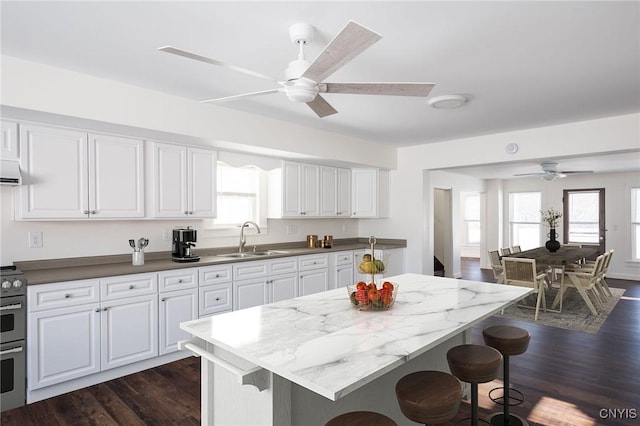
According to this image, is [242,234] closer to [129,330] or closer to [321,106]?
[129,330]

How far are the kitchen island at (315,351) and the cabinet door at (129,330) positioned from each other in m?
1.70

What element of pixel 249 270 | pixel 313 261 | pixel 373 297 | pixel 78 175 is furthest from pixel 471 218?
pixel 78 175

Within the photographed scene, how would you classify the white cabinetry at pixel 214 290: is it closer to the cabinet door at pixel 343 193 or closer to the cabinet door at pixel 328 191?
the cabinet door at pixel 328 191

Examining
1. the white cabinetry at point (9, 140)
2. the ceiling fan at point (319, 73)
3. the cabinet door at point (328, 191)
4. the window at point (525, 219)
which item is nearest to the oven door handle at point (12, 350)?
the white cabinetry at point (9, 140)

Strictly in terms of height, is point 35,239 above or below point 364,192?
below

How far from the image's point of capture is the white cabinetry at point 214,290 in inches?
148

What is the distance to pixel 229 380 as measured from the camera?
1.76m

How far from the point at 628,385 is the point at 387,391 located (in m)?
2.29

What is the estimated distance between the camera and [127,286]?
128 inches

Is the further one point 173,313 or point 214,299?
point 214,299

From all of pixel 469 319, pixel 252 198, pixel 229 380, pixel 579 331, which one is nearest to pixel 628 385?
pixel 579 331

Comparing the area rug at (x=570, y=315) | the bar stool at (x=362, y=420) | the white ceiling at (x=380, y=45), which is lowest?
the area rug at (x=570, y=315)

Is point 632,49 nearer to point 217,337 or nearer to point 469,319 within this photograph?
point 469,319

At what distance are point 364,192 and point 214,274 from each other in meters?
2.87
